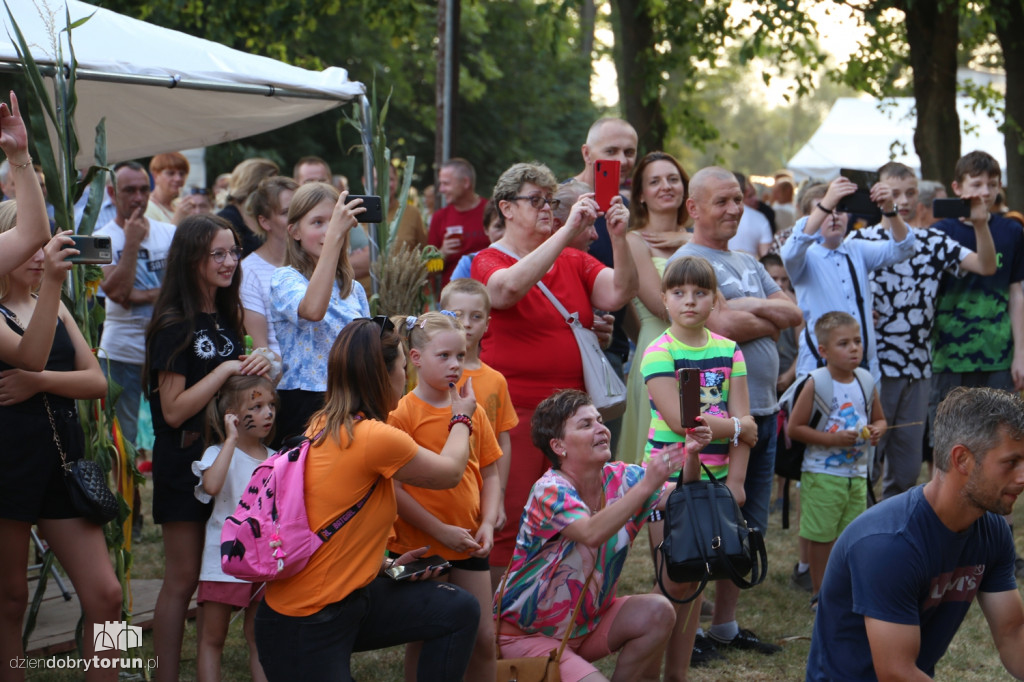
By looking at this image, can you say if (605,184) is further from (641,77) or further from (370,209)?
(641,77)

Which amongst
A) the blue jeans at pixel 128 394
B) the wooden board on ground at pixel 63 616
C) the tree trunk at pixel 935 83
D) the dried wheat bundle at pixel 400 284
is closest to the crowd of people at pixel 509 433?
the dried wheat bundle at pixel 400 284

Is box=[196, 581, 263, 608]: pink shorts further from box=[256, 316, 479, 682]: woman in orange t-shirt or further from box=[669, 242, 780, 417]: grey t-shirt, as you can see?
box=[669, 242, 780, 417]: grey t-shirt

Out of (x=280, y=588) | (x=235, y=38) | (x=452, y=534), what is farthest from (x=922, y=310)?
(x=235, y=38)

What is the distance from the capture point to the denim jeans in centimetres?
672

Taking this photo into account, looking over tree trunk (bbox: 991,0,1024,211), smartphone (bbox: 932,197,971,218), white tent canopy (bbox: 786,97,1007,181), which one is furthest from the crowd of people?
white tent canopy (bbox: 786,97,1007,181)

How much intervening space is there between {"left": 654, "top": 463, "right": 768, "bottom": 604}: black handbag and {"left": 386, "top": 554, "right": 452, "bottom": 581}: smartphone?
749 millimetres

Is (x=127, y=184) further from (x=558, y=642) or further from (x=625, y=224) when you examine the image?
(x=558, y=642)

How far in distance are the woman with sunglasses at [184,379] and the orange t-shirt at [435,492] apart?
673 millimetres

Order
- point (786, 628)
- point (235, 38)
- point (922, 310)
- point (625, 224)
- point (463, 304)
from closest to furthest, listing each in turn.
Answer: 1. point (463, 304)
2. point (625, 224)
3. point (786, 628)
4. point (922, 310)
5. point (235, 38)

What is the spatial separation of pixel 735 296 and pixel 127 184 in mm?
3709

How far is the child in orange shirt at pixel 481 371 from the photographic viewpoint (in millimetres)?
4176

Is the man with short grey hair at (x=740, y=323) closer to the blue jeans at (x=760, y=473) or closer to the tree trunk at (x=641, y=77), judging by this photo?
the blue jeans at (x=760, y=473)

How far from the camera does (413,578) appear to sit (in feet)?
11.7

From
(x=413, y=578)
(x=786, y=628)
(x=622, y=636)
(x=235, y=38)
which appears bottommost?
(x=786, y=628)
